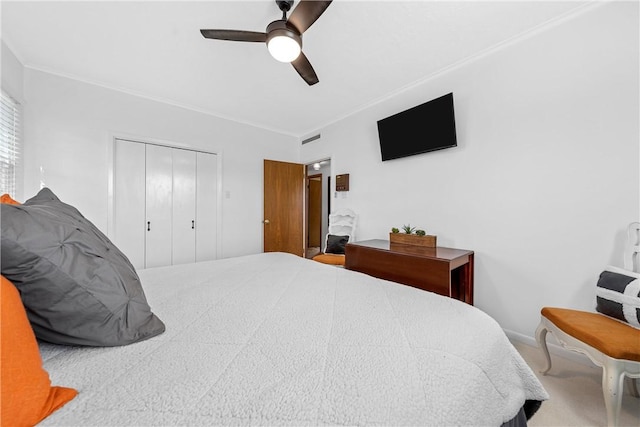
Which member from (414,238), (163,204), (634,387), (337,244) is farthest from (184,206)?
(634,387)

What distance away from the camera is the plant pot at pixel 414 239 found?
91.9 inches

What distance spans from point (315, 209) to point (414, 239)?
4294 mm

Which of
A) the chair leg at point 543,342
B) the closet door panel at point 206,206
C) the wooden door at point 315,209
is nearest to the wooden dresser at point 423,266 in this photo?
the chair leg at point 543,342

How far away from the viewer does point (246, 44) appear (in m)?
2.12

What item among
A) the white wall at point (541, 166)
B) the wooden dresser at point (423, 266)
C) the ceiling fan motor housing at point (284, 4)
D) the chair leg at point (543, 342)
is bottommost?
the chair leg at point (543, 342)

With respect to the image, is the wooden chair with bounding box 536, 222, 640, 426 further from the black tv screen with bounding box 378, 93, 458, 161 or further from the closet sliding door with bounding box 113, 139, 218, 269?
the closet sliding door with bounding box 113, 139, 218, 269

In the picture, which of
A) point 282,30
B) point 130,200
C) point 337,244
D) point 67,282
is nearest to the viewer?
point 67,282

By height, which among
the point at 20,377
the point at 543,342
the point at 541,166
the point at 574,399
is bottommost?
the point at 574,399

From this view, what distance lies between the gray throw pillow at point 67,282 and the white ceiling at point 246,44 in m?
1.83

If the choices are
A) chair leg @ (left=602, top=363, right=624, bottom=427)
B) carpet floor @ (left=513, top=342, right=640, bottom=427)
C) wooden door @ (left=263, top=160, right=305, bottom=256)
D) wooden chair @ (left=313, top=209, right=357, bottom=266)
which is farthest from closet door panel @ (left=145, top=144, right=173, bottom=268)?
chair leg @ (left=602, top=363, right=624, bottom=427)

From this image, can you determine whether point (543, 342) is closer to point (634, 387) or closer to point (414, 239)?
point (634, 387)

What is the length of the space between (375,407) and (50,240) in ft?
3.25

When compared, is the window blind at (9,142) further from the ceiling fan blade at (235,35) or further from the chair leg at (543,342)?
the chair leg at (543,342)

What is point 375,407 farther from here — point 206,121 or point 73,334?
point 206,121
